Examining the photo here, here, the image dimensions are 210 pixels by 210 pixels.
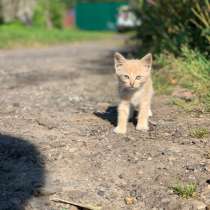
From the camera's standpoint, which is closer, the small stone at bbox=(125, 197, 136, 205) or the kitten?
the small stone at bbox=(125, 197, 136, 205)

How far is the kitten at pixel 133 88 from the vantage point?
5.64 metres

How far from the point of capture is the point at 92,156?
4.93 metres

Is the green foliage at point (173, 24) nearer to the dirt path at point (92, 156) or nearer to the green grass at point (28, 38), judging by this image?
the dirt path at point (92, 156)

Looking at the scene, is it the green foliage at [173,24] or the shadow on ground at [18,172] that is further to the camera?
the green foliage at [173,24]

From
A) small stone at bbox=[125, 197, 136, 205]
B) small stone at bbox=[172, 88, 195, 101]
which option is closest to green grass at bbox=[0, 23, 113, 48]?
small stone at bbox=[172, 88, 195, 101]

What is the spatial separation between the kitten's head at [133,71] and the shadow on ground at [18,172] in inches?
46.1

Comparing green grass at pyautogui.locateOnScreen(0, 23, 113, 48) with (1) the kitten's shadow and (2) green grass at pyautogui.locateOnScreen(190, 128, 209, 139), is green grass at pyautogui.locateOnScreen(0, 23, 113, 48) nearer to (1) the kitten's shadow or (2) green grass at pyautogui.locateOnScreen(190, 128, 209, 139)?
(1) the kitten's shadow

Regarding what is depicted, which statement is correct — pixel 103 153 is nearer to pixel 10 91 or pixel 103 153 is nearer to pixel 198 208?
pixel 198 208

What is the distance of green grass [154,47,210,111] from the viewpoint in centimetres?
723

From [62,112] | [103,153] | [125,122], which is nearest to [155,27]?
[62,112]

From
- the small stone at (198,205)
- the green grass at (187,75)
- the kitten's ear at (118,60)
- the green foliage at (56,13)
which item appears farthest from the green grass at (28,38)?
the small stone at (198,205)

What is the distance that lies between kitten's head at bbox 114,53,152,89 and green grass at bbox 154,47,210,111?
1138mm

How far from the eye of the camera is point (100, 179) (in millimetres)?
4480

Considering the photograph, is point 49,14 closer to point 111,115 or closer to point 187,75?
point 187,75
